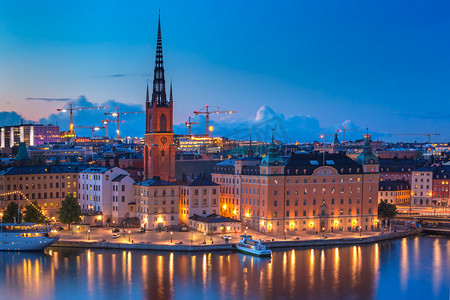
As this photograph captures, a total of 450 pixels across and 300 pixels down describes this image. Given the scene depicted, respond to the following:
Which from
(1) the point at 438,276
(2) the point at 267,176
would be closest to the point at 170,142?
(2) the point at 267,176

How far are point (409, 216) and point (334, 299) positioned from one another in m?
37.9

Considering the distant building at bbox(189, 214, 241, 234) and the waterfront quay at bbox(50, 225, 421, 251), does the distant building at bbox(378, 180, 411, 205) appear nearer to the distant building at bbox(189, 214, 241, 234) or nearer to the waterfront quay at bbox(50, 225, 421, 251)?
the waterfront quay at bbox(50, 225, 421, 251)

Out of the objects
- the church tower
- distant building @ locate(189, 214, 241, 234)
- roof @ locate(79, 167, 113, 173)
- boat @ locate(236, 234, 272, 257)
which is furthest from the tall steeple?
boat @ locate(236, 234, 272, 257)

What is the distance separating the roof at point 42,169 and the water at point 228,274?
15.1m

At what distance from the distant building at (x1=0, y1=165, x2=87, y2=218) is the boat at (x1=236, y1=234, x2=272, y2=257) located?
897 inches

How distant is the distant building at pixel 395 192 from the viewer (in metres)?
91.9

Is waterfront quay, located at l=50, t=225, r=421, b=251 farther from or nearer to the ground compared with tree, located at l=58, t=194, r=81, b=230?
nearer to the ground

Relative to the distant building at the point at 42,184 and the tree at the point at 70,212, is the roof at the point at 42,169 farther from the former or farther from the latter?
the tree at the point at 70,212

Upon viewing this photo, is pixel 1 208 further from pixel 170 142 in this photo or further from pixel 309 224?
pixel 309 224

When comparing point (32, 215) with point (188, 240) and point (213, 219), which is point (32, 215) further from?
point (213, 219)

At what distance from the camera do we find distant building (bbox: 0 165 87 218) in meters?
73.2

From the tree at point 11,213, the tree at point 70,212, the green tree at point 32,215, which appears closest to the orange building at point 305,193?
the tree at point 70,212

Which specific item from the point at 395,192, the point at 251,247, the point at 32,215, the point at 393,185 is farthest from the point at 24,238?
the point at 393,185

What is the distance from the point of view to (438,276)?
53375 mm
